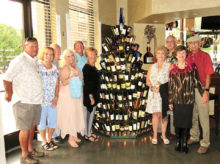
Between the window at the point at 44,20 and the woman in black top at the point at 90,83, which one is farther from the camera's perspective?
the window at the point at 44,20

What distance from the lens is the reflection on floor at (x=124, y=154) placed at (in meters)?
2.96

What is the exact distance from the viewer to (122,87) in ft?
12.3

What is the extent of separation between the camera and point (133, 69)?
379 cm

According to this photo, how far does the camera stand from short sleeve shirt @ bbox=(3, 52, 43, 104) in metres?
2.69

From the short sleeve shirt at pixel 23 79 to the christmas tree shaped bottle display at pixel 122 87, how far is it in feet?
4.35

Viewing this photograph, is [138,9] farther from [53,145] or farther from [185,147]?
[53,145]

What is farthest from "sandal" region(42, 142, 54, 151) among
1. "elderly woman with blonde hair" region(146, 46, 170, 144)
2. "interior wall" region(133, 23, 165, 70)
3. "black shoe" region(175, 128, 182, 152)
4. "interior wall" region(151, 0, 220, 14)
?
"interior wall" region(133, 23, 165, 70)

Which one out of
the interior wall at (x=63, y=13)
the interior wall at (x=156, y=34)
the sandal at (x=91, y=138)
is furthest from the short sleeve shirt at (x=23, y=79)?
the interior wall at (x=156, y=34)

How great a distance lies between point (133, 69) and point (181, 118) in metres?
1.20

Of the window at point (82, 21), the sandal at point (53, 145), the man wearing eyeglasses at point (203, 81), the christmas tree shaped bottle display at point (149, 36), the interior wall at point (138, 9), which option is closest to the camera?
the man wearing eyeglasses at point (203, 81)

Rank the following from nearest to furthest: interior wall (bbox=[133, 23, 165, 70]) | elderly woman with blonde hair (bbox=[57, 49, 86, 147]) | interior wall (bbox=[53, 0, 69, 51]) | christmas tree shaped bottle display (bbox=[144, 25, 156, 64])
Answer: elderly woman with blonde hair (bbox=[57, 49, 86, 147]), interior wall (bbox=[53, 0, 69, 51]), christmas tree shaped bottle display (bbox=[144, 25, 156, 64]), interior wall (bbox=[133, 23, 165, 70])

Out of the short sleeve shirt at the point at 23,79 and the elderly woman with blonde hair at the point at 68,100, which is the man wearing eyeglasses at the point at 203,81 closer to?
the elderly woman with blonde hair at the point at 68,100

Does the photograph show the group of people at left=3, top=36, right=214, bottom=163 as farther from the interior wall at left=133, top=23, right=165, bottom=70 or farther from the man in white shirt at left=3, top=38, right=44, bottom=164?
the interior wall at left=133, top=23, right=165, bottom=70

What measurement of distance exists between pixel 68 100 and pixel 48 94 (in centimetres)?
33
